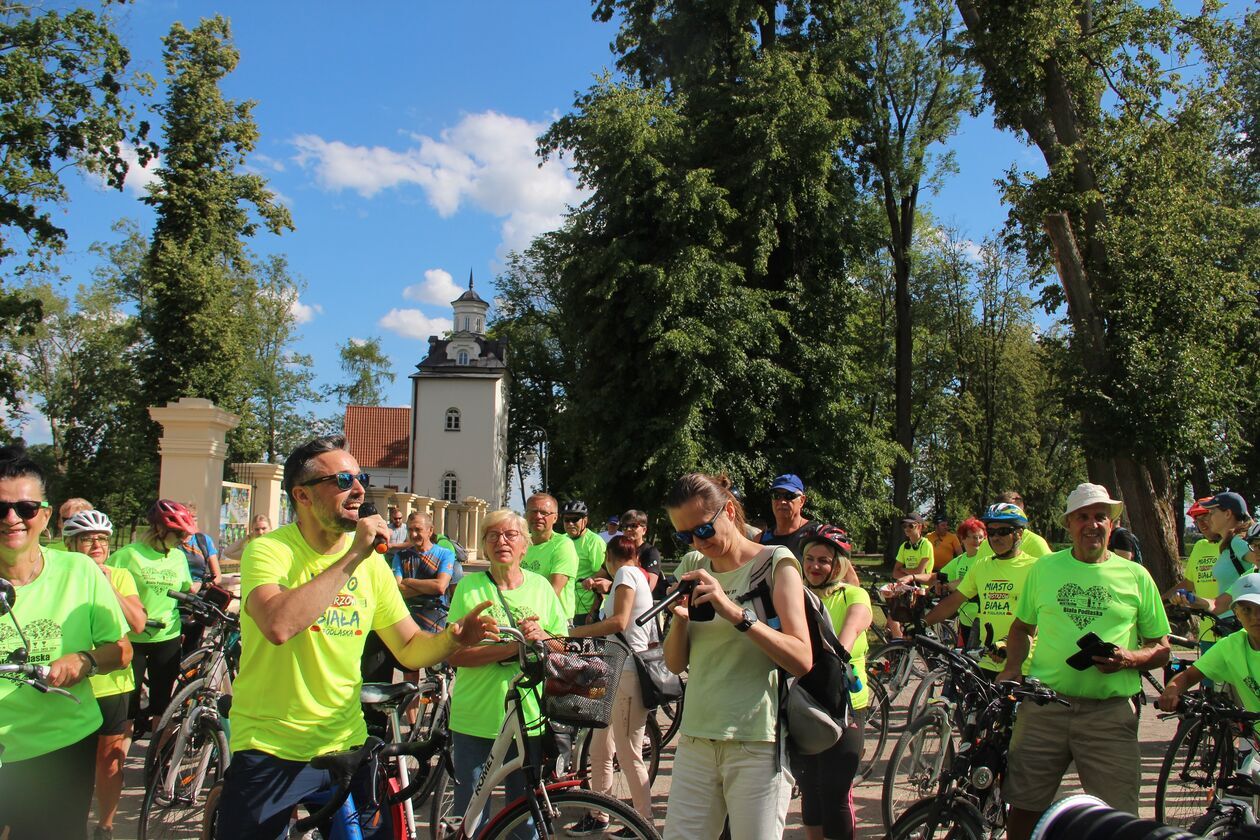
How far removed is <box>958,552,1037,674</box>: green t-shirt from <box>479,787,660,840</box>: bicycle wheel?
369 centimetres

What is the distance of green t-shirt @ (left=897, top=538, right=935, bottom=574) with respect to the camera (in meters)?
12.1

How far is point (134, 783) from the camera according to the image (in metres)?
6.95

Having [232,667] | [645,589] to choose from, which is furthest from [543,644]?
[232,667]

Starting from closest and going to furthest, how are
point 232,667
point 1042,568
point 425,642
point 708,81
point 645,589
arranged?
point 425,642 → point 1042,568 → point 645,589 → point 232,667 → point 708,81

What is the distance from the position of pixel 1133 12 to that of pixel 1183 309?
6.03 metres

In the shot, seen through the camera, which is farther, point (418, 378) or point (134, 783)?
point (418, 378)

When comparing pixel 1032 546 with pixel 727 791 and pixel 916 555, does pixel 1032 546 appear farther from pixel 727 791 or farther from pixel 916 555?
pixel 916 555

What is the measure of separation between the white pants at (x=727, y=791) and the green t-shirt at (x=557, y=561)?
2995 mm

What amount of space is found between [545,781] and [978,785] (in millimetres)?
2008

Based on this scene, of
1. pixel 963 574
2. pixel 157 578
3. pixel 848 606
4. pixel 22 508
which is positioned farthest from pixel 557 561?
pixel 963 574

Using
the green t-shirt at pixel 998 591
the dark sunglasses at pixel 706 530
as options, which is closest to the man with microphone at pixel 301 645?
the dark sunglasses at pixel 706 530

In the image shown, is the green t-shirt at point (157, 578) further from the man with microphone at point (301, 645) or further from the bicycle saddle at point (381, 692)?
the man with microphone at point (301, 645)

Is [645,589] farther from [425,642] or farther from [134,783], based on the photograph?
[134,783]

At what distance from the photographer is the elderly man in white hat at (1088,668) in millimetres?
4395
